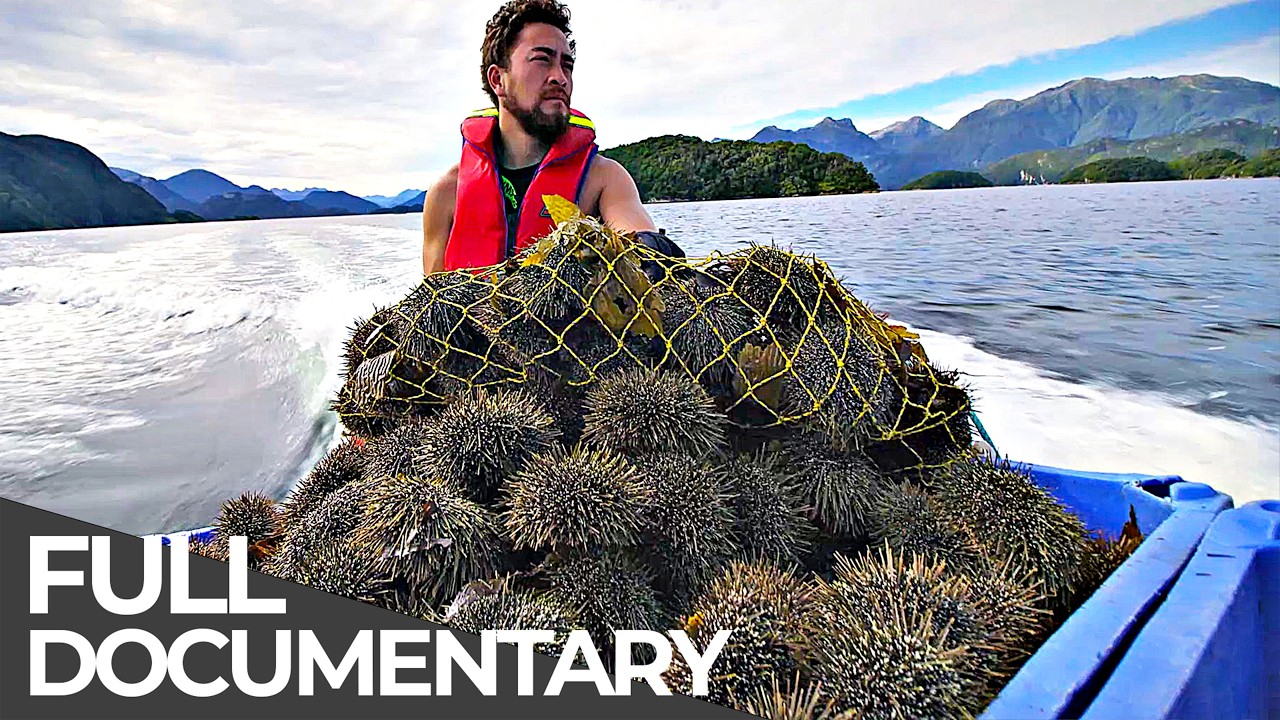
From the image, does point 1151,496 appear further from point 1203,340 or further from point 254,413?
point 254,413

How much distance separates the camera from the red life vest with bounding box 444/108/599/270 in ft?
7.20

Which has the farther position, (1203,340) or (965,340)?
(965,340)

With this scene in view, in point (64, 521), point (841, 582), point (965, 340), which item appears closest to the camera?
point (841, 582)

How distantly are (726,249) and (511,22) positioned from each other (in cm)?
96

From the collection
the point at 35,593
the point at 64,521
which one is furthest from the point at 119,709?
the point at 64,521

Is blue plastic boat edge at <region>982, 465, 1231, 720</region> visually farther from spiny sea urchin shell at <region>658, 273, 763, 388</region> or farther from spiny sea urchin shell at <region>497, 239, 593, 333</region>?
spiny sea urchin shell at <region>497, 239, 593, 333</region>

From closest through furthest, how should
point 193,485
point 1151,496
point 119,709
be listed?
point 119,709 < point 1151,496 < point 193,485

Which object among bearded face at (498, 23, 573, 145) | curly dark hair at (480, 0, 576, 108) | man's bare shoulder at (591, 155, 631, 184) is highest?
curly dark hair at (480, 0, 576, 108)

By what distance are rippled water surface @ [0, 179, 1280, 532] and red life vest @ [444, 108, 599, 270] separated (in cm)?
64

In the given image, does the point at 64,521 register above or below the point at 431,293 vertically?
below

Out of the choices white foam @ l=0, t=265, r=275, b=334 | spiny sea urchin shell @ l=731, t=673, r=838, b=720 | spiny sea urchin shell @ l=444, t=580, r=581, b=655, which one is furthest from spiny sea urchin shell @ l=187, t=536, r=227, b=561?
white foam @ l=0, t=265, r=275, b=334

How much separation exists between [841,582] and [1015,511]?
0.42 metres

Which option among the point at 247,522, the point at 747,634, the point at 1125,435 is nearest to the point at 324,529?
the point at 247,522

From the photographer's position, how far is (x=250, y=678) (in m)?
0.86
